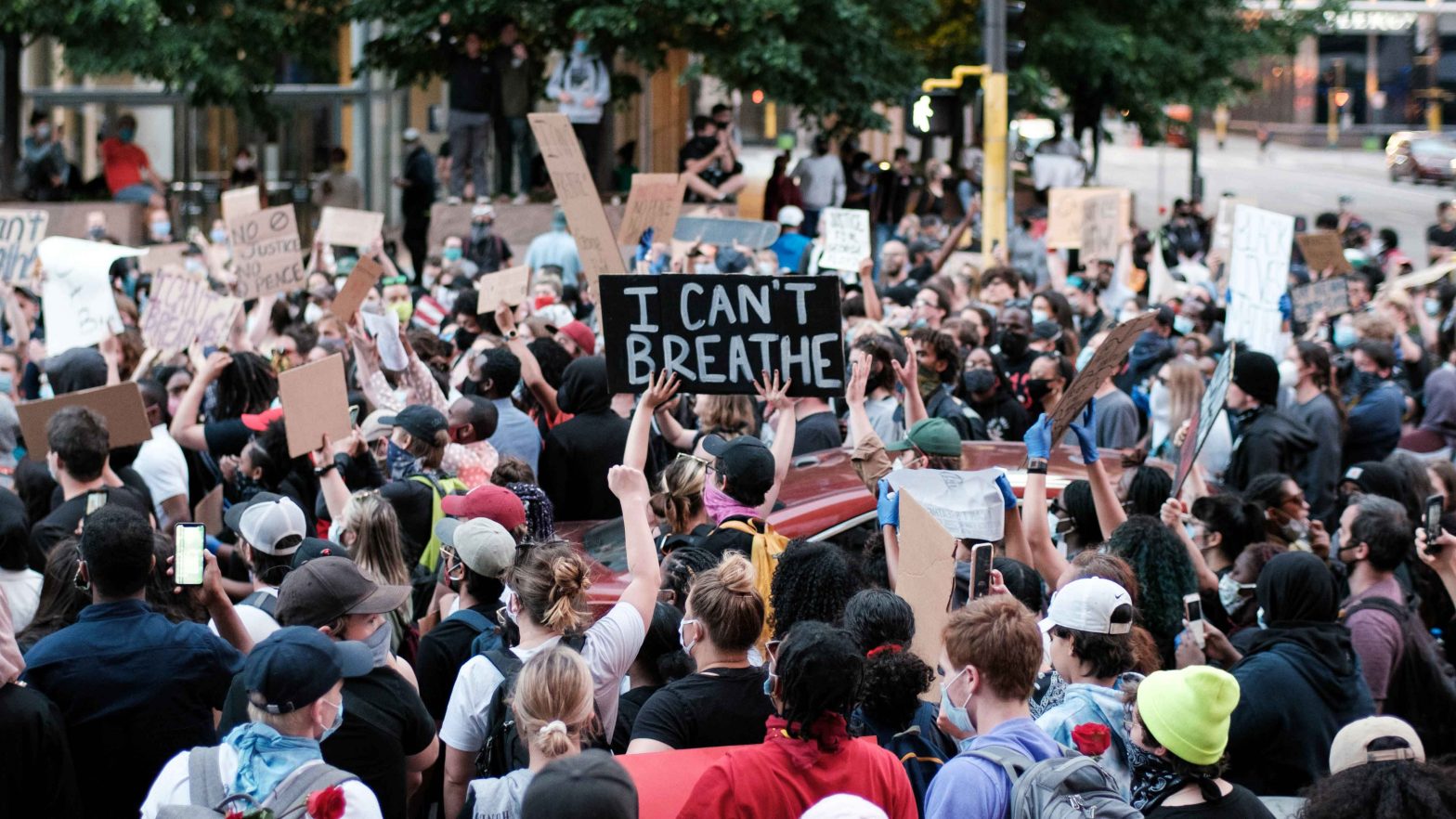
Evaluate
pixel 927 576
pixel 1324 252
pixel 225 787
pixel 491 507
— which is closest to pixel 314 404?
pixel 491 507

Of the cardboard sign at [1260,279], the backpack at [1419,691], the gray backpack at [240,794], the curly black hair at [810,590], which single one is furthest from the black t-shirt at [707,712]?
the cardboard sign at [1260,279]

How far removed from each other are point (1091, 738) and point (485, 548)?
1.98 meters

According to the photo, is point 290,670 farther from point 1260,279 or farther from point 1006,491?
point 1260,279

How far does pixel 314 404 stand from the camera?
23.7 ft

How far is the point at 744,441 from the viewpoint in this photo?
616 centimetres

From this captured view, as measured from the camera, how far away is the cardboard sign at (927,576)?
5.12 metres

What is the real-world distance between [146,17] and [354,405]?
41.7ft

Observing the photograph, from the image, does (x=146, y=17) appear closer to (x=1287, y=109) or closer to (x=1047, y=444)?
(x=1047, y=444)

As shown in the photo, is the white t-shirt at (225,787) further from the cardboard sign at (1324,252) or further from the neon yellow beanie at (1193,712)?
the cardboard sign at (1324,252)

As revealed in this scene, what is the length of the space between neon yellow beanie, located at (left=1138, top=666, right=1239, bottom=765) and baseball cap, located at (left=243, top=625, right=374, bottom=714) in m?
2.01

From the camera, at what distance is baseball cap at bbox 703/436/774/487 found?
6078 millimetres

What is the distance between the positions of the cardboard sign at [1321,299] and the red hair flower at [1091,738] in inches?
351

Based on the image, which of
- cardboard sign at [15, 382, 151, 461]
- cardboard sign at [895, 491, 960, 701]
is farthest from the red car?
cardboard sign at [15, 382, 151, 461]

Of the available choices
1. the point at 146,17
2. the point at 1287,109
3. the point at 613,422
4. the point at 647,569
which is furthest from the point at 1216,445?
the point at 1287,109
